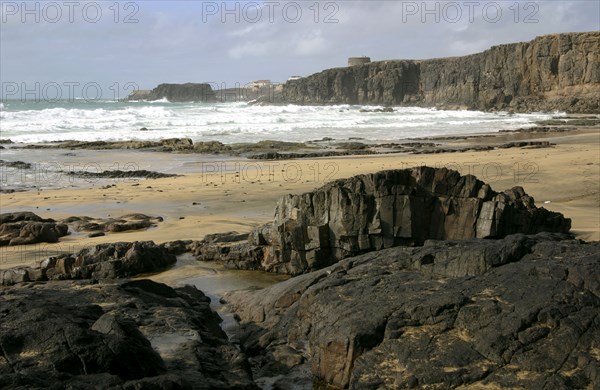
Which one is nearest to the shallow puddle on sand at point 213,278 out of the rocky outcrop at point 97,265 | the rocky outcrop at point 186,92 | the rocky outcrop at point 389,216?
the rocky outcrop at point 97,265

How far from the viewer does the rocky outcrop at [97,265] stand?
7289 millimetres

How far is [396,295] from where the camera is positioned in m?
4.61

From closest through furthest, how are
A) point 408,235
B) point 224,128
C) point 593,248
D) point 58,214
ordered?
point 593,248
point 408,235
point 58,214
point 224,128

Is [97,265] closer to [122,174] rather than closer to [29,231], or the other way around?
[29,231]

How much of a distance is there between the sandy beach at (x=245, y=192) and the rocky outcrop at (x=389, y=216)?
2.12 meters

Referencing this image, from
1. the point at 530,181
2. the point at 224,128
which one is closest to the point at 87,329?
the point at 530,181

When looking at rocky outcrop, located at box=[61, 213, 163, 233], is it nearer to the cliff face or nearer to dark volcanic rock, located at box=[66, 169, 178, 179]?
dark volcanic rock, located at box=[66, 169, 178, 179]

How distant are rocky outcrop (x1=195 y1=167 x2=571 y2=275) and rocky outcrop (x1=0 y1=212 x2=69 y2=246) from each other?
13.6ft

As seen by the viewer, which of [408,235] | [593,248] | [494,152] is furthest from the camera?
[494,152]

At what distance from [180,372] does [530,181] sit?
11.8 meters

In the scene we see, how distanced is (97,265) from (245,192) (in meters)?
6.81

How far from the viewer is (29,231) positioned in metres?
9.94

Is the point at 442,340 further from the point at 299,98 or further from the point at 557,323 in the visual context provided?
the point at 299,98

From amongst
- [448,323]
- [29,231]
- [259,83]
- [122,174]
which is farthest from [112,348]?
[259,83]
